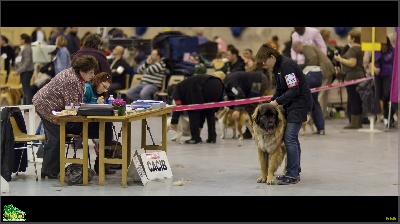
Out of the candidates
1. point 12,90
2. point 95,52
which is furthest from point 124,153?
point 12,90

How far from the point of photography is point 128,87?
16688 mm

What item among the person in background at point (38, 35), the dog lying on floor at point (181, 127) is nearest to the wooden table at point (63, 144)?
the dog lying on floor at point (181, 127)

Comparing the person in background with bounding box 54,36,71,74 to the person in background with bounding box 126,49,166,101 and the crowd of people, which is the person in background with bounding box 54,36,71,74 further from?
the person in background with bounding box 126,49,166,101

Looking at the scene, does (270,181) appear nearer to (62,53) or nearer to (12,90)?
(62,53)

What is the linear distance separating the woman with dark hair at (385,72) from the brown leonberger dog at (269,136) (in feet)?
19.2

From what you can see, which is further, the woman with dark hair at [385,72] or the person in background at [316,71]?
the woman with dark hair at [385,72]

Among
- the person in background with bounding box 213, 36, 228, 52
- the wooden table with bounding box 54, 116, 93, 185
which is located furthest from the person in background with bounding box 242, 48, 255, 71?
the wooden table with bounding box 54, 116, 93, 185

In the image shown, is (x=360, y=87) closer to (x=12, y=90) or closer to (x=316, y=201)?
(x=316, y=201)

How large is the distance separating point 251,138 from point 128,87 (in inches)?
167

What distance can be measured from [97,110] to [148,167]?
917 millimetres

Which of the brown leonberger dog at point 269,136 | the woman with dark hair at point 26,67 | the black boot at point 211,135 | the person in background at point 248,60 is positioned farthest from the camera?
the woman with dark hair at point 26,67

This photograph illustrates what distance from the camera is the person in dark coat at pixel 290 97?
8.70 meters

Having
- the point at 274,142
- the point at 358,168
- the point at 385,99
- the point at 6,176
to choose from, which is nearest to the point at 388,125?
the point at 385,99

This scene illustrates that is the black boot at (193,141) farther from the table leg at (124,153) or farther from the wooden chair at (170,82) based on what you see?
the table leg at (124,153)
